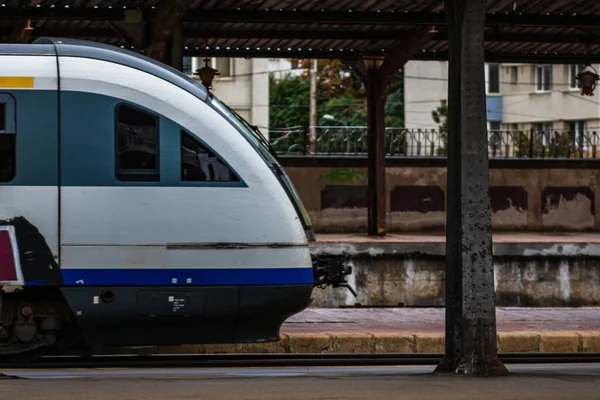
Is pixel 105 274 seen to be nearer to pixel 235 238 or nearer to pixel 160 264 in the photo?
pixel 160 264

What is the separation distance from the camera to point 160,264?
1040 cm

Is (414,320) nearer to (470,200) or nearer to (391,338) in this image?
(391,338)

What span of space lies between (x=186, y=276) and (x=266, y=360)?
3.01 meters

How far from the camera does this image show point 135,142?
10477 mm

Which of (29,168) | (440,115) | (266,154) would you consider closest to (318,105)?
(440,115)

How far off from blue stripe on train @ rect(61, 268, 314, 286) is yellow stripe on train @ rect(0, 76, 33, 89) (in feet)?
5.02

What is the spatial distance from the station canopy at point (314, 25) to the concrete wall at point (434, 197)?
3.26 m

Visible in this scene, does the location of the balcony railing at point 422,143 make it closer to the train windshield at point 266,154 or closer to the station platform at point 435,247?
the station platform at point 435,247

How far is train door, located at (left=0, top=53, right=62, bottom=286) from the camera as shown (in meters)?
10.2

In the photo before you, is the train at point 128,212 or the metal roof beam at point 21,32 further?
the metal roof beam at point 21,32

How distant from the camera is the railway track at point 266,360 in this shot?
12711mm

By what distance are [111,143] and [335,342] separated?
16.2ft

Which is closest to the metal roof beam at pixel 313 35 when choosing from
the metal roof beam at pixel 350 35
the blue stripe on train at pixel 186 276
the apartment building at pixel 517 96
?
the metal roof beam at pixel 350 35

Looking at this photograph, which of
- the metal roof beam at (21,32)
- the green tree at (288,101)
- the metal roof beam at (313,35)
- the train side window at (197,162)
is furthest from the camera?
the green tree at (288,101)
